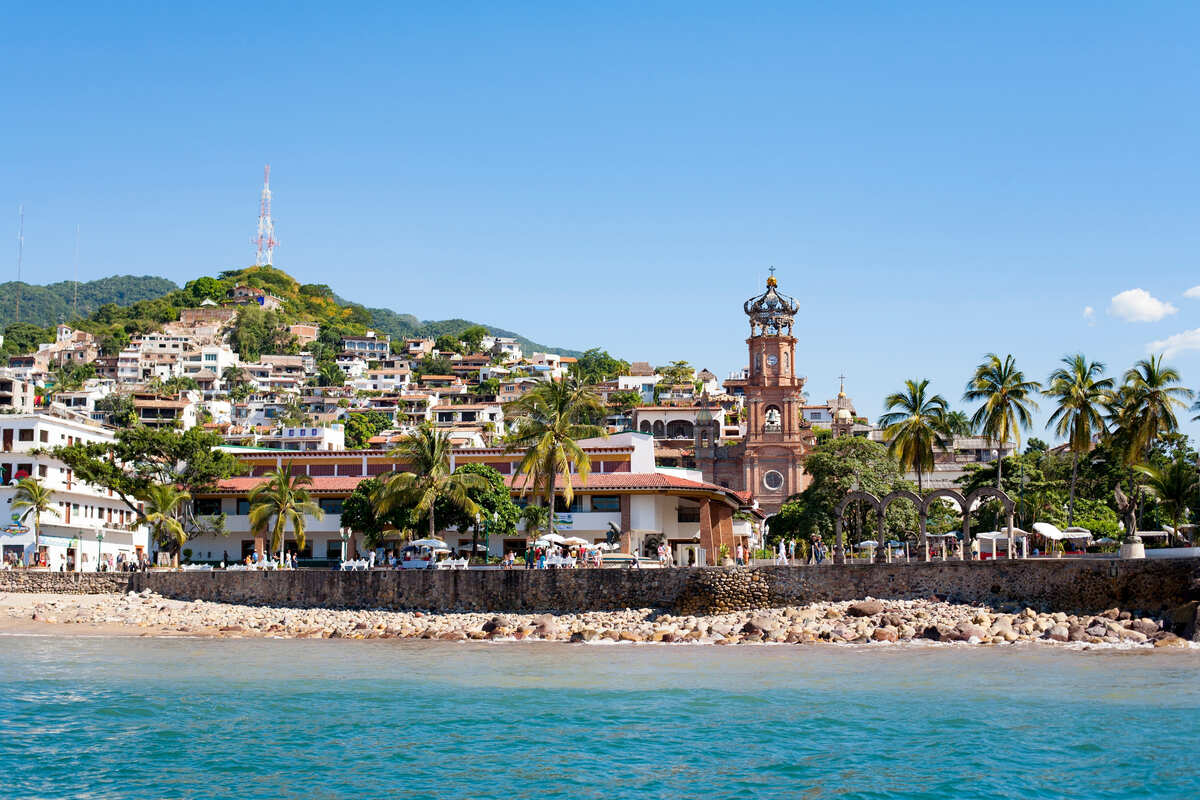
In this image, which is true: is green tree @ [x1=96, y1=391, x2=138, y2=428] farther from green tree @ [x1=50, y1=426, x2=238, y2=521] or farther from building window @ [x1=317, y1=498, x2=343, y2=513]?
building window @ [x1=317, y1=498, x2=343, y2=513]

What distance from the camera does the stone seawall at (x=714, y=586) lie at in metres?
39.3

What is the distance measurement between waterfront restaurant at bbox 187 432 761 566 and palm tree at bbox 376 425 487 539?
9.61 feet

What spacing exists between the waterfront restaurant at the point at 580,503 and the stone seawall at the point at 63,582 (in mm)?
8012

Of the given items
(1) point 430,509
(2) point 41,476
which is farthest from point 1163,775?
(2) point 41,476

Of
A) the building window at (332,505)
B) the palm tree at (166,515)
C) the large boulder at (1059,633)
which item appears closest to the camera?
the large boulder at (1059,633)

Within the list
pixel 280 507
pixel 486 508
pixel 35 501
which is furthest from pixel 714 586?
pixel 35 501

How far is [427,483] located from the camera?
54.5 metres

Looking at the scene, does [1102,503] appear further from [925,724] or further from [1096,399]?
[925,724]

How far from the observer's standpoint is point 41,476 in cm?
6334

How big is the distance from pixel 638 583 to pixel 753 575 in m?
4.48

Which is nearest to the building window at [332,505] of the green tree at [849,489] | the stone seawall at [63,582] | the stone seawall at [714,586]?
the stone seawall at [714,586]

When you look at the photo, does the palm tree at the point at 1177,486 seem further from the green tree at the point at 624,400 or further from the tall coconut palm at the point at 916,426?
the green tree at the point at 624,400

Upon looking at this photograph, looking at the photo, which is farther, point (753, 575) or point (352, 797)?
point (753, 575)

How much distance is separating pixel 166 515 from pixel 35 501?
6.75 metres
